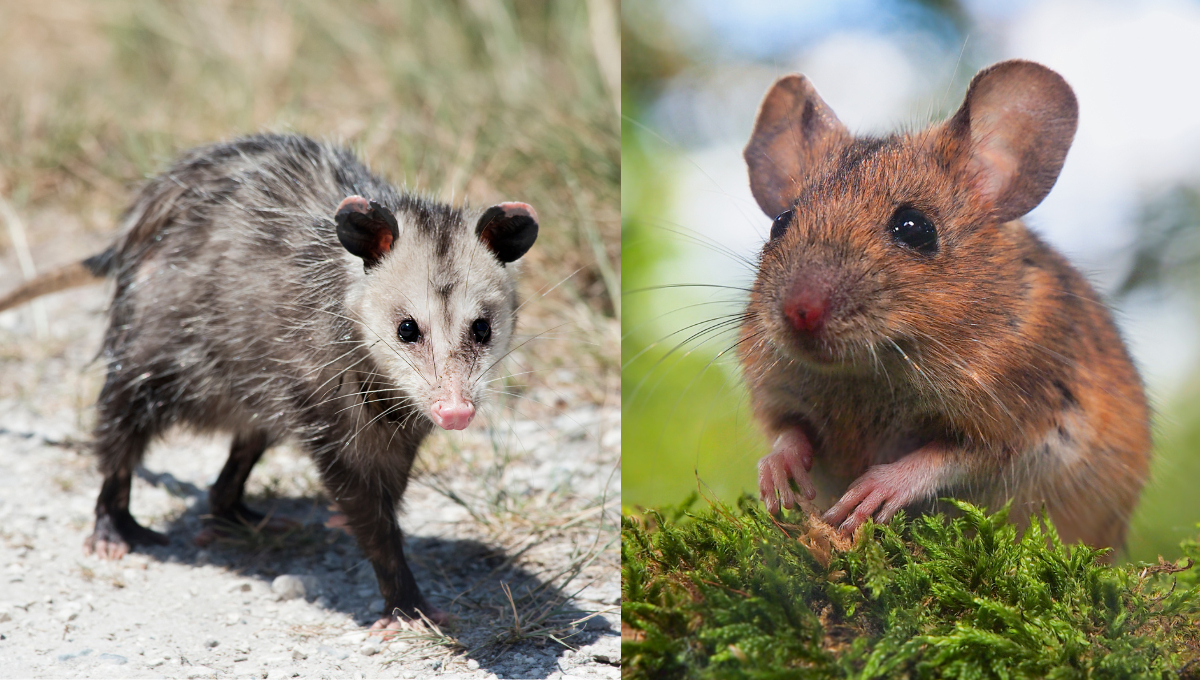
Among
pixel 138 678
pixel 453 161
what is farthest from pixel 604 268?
pixel 138 678

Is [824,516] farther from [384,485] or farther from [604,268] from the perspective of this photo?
[604,268]

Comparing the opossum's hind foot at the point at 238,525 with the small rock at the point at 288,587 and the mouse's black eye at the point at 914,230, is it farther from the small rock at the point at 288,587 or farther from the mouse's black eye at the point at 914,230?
the mouse's black eye at the point at 914,230

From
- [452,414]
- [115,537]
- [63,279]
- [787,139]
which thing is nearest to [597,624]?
[452,414]

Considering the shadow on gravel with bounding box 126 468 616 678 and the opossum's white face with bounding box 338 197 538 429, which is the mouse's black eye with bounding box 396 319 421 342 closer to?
the opossum's white face with bounding box 338 197 538 429

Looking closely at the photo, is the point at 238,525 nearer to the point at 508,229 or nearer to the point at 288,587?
the point at 288,587

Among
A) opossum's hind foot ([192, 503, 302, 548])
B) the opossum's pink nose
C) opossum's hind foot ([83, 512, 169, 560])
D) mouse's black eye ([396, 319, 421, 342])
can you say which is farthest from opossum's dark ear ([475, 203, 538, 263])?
opossum's hind foot ([83, 512, 169, 560])

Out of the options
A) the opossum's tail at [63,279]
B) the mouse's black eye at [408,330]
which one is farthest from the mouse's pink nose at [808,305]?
the opossum's tail at [63,279]
